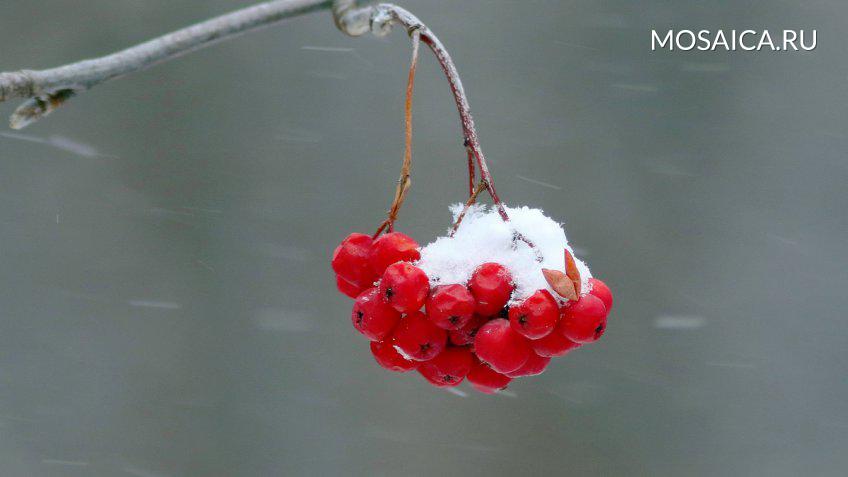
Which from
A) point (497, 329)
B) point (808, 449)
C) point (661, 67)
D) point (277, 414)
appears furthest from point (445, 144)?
point (497, 329)

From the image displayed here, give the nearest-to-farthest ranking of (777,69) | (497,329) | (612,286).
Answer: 1. (497,329)
2. (612,286)
3. (777,69)

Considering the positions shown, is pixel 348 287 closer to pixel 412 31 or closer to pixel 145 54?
pixel 412 31

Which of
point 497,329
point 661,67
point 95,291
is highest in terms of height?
point 497,329

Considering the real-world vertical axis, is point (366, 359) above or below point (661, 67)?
below

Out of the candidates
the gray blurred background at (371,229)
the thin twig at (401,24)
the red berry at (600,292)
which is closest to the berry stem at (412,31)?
the thin twig at (401,24)

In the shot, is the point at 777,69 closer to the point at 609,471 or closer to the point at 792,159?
the point at 792,159

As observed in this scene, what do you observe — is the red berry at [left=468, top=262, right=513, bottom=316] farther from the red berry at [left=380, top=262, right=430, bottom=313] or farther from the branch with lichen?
the branch with lichen
